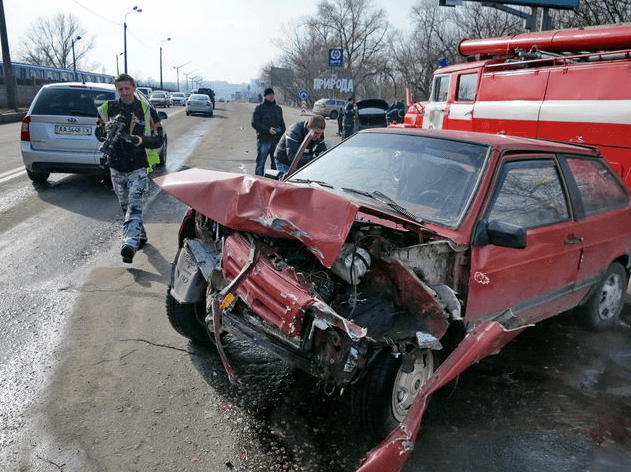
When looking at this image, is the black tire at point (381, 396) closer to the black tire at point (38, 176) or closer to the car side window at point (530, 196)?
the car side window at point (530, 196)

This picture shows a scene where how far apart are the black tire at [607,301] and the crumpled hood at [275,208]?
289 cm

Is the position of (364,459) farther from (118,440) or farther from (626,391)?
(626,391)

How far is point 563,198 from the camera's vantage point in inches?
157

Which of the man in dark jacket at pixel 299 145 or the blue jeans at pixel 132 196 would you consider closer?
the blue jeans at pixel 132 196

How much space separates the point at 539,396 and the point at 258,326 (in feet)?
6.49

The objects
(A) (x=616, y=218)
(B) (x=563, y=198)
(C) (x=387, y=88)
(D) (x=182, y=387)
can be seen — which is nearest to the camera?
(D) (x=182, y=387)

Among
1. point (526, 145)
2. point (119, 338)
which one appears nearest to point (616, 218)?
point (526, 145)

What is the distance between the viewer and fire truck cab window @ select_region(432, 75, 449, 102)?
35.1 feet

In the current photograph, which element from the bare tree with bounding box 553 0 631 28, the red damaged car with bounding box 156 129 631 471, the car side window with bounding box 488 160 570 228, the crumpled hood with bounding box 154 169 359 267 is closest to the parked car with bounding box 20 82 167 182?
the red damaged car with bounding box 156 129 631 471

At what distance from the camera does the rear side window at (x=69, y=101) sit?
8.55m

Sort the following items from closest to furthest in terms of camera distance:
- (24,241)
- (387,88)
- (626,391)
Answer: (626,391), (24,241), (387,88)

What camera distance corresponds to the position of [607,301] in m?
4.78

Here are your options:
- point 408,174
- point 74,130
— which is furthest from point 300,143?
point 74,130

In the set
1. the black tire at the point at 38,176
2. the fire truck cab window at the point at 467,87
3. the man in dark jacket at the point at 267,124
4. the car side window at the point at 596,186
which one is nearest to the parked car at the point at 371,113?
the fire truck cab window at the point at 467,87
